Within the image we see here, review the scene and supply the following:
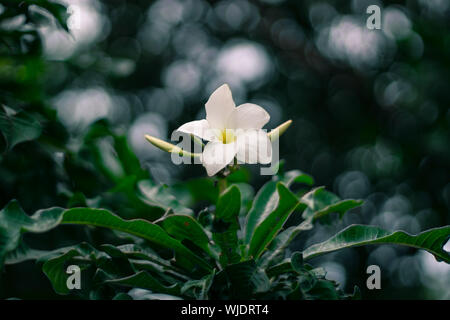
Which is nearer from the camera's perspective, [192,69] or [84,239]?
[84,239]

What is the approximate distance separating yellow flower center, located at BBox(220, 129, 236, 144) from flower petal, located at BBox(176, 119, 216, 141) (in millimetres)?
42

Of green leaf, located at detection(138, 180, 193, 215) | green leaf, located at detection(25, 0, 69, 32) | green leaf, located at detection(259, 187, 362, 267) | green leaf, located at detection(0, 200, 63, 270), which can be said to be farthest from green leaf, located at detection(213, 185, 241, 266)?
green leaf, located at detection(25, 0, 69, 32)

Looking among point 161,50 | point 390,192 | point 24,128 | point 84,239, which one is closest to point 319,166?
point 390,192

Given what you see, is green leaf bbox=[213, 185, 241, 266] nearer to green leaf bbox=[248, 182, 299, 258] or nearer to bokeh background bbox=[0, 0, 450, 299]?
green leaf bbox=[248, 182, 299, 258]

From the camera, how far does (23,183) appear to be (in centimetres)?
156

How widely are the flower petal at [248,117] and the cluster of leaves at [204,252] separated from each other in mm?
157

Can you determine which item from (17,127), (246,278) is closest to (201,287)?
(246,278)

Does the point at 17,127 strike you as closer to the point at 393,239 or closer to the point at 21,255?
the point at 21,255

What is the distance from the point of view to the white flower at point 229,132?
930 millimetres

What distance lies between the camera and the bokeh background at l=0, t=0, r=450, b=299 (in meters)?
3.00

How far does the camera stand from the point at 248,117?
103 cm
